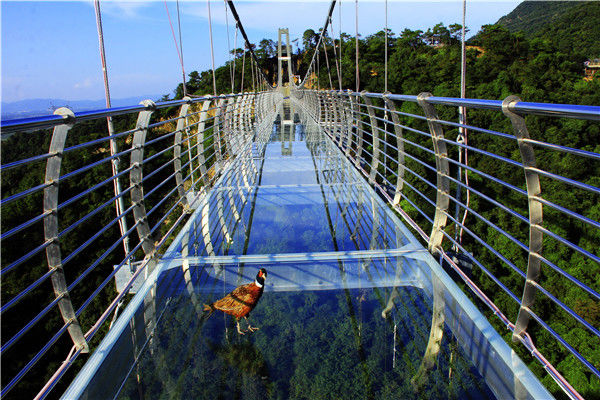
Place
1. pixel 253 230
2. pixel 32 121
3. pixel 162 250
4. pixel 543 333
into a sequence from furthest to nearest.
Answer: pixel 543 333 → pixel 253 230 → pixel 162 250 → pixel 32 121

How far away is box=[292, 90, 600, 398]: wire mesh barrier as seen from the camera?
1698mm

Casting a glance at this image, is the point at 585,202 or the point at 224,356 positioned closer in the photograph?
the point at 224,356

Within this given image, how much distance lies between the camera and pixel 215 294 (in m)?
2.02

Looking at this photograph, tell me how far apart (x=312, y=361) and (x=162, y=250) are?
1.37 m

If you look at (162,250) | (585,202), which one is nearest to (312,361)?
(162,250)

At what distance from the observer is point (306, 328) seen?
170 centimetres

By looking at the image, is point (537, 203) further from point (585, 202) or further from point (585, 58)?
point (585, 58)

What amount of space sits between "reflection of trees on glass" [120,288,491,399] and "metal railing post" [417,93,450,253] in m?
0.50

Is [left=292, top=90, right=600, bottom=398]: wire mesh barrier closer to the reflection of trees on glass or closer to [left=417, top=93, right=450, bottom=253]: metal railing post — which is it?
[left=417, top=93, right=450, bottom=253]: metal railing post

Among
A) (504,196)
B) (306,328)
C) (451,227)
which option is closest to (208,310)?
(306,328)

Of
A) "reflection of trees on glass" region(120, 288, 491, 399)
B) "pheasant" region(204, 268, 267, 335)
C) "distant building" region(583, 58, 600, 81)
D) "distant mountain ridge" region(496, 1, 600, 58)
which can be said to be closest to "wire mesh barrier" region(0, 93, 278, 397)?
"reflection of trees on glass" region(120, 288, 491, 399)

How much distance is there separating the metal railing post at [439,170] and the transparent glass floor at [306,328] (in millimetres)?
110

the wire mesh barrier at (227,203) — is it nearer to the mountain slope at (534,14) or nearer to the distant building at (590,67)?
the distant building at (590,67)

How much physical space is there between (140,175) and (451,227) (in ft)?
47.9
